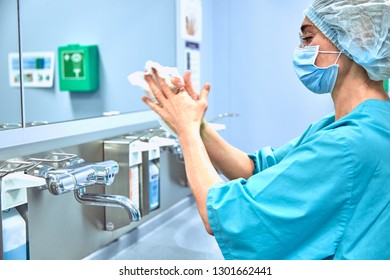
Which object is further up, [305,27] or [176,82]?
[305,27]

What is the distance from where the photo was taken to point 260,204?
786mm

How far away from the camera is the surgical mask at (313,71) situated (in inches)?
35.7

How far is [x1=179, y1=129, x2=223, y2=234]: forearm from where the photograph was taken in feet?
2.69

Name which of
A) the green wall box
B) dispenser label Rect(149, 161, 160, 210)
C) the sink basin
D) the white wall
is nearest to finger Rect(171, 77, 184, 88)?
dispenser label Rect(149, 161, 160, 210)

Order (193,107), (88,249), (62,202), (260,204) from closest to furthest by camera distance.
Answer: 1. (260,204)
2. (193,107)
3. (62,202)
4. (88,249)

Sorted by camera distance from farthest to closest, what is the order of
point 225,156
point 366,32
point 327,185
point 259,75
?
point 259,75 → point 225,156 → point 366,32 → point 327,185

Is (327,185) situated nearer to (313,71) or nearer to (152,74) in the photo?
(313,71)

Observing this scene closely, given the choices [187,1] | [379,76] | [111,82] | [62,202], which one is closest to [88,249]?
[62,202]

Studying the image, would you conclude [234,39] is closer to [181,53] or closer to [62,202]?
[181,53]

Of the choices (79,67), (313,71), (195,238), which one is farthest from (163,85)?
(79,67)

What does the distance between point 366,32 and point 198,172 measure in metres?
0.40

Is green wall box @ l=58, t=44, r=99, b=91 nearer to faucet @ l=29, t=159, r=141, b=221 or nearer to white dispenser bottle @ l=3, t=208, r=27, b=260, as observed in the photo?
faucet @ l=29, t=159, r=141, b=221

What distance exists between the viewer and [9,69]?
1.65 metres

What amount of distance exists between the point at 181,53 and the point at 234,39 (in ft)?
0.95
